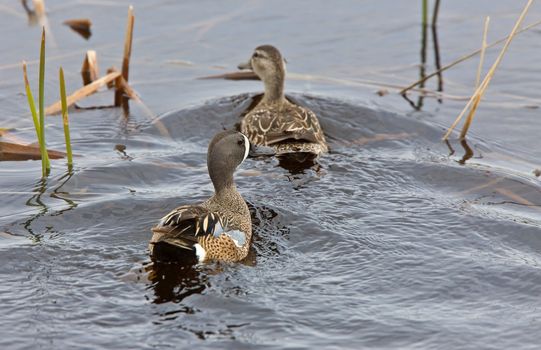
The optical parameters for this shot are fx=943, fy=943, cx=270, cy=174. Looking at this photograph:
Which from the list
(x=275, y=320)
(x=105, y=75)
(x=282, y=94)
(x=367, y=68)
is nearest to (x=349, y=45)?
(x=367, y=68)

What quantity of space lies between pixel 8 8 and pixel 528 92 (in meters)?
8.01

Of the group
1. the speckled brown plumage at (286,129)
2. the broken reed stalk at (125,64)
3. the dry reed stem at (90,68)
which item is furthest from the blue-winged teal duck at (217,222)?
the dry reed stem at (90,68)

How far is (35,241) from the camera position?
26.5 feet

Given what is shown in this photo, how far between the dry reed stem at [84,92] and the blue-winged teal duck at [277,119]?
1767 mm

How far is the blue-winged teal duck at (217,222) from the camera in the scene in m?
7.57

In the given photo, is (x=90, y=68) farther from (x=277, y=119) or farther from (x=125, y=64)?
(x=277, y=119)

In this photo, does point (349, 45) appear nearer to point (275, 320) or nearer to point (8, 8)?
point (8, 8)

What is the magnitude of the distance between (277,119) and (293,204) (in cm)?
244

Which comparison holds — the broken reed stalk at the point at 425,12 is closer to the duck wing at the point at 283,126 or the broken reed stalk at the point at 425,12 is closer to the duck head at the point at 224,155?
the duck wing at the point at 283,126

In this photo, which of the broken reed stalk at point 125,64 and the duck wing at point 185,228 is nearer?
the duck wing at point 185,228

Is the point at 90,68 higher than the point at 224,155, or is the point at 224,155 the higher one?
the point at 90,68

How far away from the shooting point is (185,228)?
7609mm

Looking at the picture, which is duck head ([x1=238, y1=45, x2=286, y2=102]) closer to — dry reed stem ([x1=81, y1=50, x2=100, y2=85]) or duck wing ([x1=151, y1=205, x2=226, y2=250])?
dry reed stem ([x1=81, y1=50, x2=100, y2=85])

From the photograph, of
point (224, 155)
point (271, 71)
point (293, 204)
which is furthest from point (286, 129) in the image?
point (224, 155)
